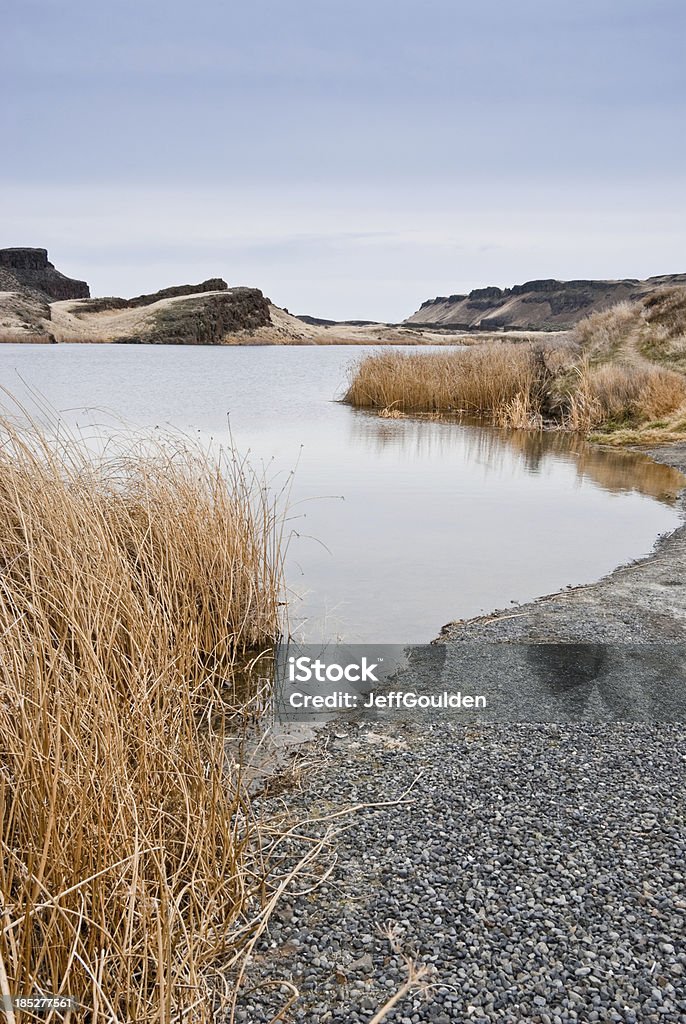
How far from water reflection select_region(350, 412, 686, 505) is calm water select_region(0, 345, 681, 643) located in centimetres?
3

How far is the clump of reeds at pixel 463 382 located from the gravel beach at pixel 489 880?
15.0 m

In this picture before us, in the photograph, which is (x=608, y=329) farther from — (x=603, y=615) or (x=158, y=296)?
(x=158, y=296)

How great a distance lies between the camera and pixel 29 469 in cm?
495

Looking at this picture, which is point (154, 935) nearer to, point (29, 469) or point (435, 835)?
point (435, 835)

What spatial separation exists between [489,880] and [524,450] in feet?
43.6

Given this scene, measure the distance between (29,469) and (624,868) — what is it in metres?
3.74

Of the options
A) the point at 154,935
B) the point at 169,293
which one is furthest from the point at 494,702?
the point at 169,293

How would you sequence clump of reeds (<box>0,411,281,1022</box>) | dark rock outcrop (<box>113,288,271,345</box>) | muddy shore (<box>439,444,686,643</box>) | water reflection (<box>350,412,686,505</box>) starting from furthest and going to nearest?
dark rock outcrop (<box>113,288,271,345</box>), water reflection (<box>350,412,686,505</box>), muddy shore (<box>439,444,686,643</box>), clump of reeds (<box>0,411,281,1022</box>)

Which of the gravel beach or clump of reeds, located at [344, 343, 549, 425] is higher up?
clump of reeds, located at [344, 343, 549, 425]

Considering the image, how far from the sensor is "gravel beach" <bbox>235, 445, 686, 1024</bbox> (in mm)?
2596

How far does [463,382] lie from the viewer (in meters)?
20.6

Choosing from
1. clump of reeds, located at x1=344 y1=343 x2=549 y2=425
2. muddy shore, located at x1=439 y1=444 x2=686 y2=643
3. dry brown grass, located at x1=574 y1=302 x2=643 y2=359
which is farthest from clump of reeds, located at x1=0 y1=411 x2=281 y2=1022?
dry brown grass, located at x1=574 y1=302 x2=643 y2=359

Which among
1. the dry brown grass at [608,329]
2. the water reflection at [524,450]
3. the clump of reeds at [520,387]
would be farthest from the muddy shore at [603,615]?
the dry brown grass at [608,329]

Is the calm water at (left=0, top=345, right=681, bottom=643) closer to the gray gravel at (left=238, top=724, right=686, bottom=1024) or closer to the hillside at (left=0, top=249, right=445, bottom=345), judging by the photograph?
the gray gravel at (left=238, top=724, right=686, bottom=1024)
